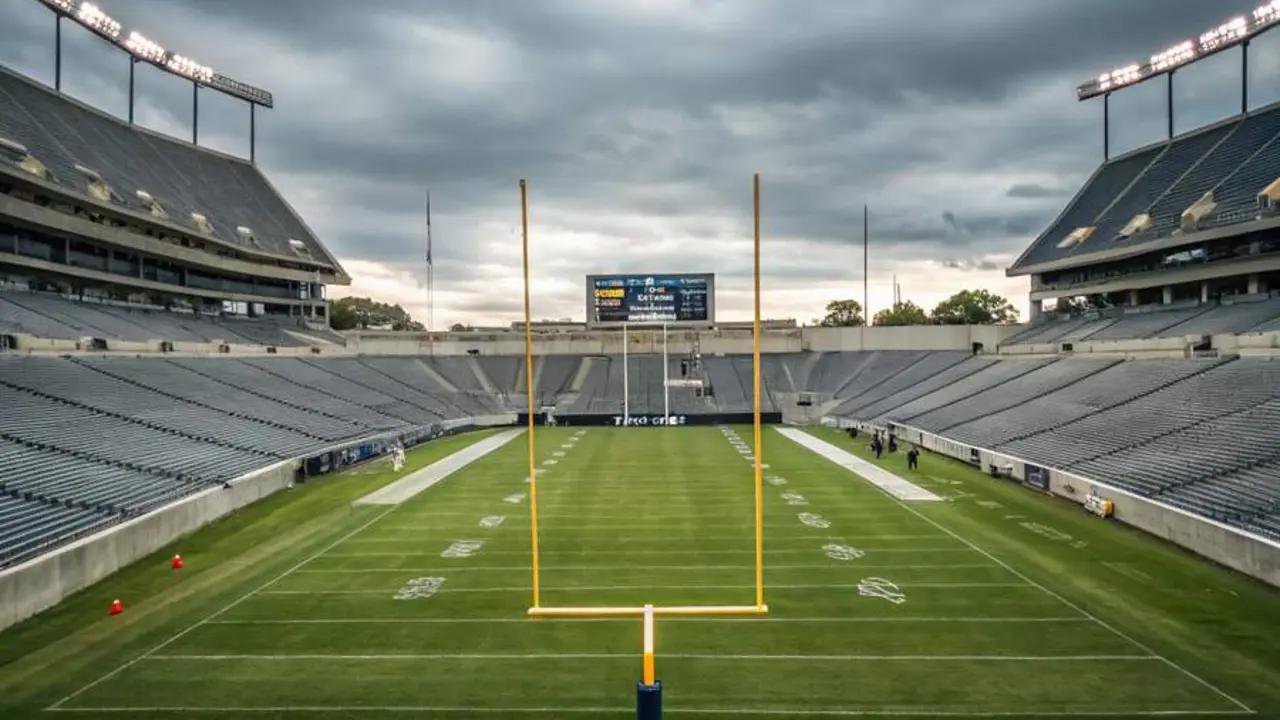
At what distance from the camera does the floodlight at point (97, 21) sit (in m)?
42.6

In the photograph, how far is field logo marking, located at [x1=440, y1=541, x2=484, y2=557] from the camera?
54.3 ft

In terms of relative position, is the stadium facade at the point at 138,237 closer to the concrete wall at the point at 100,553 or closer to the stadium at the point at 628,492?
the stadium at the point at 628,492

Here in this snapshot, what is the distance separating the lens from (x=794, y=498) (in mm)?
22719

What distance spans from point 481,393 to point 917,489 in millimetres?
37515

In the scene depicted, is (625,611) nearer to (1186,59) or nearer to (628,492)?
(628,492)

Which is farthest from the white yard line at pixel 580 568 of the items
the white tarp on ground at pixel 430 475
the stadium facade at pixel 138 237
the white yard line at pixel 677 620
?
the stadium facade at pixel 138 237

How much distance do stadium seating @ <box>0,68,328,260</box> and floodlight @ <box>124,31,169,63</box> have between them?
478 cm

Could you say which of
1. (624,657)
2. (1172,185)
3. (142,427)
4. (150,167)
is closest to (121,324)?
(142,427)

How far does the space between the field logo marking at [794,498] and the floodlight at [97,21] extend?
4653cm

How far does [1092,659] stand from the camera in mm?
10594

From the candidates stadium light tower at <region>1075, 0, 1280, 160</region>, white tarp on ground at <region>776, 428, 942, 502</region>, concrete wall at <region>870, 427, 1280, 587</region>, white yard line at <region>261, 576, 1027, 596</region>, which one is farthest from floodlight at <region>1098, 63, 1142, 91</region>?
white yard line at <region>261, 576, 1027, 596</region>

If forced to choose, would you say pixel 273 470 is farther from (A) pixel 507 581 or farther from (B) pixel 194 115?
(B) pixel 194 115

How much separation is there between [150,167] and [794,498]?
46.9 meters

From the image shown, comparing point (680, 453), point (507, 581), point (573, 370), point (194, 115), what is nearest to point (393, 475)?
point (680, 453)
